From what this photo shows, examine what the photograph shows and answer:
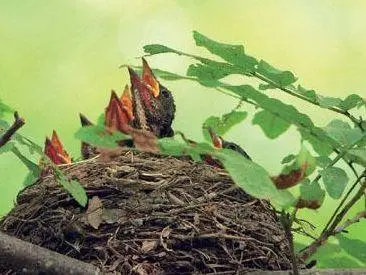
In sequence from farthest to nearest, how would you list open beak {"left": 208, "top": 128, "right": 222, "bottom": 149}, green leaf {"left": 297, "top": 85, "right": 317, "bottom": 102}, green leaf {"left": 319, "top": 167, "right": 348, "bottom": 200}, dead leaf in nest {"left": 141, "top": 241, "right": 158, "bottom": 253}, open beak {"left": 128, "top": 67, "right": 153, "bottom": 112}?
open beak {"left": 128, "top": 67, "right": 153, "bottom": 112} → open beak {"left": 208, "top": 128, "right": 222, "bottom": 149} → dead leaf in nest {"left": 141, "top": 241, "right": 158, "bottom": 253} → green leaf {"left": 297, "top": 85, "right": 317, "bottom": 102} → green leaf {"left": 319, "top": 167, "right": 348, "bottom": 200}

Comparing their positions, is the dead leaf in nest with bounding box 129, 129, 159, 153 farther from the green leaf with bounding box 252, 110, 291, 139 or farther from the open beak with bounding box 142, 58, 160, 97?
the open beak with bounding box 142, 58, 160, 97

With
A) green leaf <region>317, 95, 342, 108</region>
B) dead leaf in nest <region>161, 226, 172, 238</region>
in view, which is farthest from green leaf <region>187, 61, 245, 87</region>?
dead leaf in nest <region>161, 226, 172, 238</region>

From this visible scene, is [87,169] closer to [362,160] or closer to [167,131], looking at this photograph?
[167,131]

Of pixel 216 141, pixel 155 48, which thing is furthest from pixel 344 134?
pixel 216 141

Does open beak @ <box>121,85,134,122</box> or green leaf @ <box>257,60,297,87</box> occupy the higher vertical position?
open beak @ <box>121,85,134,122</box>

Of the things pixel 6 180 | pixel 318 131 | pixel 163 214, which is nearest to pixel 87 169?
pixel 163 214

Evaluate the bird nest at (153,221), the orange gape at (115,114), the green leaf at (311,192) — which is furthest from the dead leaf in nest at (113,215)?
the green leaf at (311,192)
